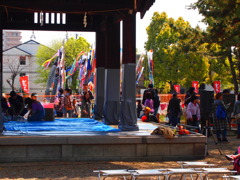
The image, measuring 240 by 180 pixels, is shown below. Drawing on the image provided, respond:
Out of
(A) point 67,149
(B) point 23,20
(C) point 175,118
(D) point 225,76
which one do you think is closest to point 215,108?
(C) point 175,118

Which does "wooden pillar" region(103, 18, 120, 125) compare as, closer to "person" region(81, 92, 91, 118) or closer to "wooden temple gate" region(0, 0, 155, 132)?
"wooden temple gate" region(0, 0, 155, 132)

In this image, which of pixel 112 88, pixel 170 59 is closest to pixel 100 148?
pixel 112 88

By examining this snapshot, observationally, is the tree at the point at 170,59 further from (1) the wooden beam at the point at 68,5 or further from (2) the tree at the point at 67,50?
(1) the wooden beam at the point at 68,5

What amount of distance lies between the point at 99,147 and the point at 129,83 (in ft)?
10.1

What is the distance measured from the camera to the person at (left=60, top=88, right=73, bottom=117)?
2316cm

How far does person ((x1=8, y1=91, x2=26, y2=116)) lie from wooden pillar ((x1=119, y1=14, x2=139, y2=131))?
20.8 ft

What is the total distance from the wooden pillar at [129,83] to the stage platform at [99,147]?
199 centimetres

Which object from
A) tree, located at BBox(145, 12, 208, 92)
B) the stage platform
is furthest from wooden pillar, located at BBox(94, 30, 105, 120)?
tree, located at BBox(145, 12, 208, 92)

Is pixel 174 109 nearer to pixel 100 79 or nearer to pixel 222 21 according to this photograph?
pixel 100 79

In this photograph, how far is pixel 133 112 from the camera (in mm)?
15227

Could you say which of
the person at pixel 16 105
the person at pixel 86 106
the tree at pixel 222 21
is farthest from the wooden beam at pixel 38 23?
the tree at pixel 222 21

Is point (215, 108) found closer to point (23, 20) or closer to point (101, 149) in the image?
point (101, 149)

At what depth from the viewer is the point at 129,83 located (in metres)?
15.3

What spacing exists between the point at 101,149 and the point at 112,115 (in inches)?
222
